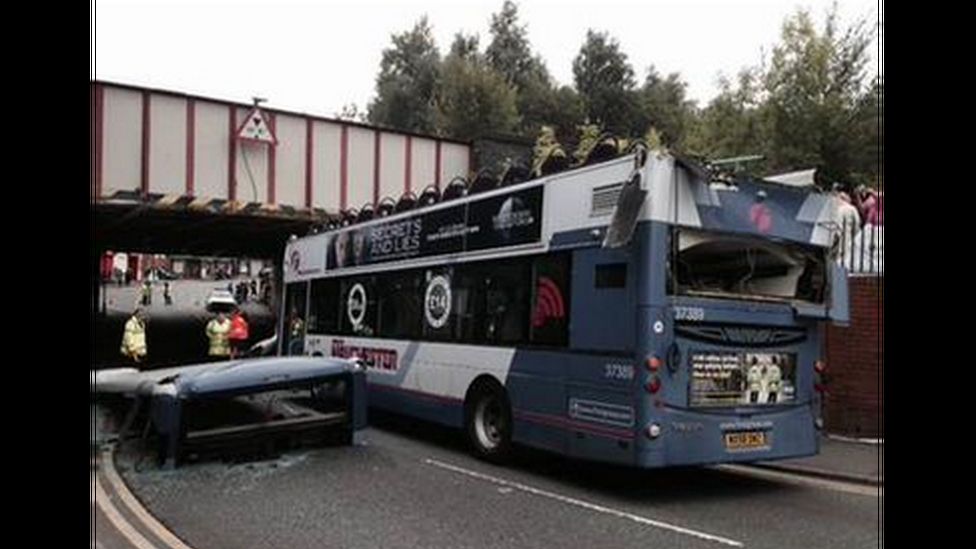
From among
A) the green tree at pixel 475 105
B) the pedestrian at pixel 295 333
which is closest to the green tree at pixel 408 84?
the green tree at pixel 475 105

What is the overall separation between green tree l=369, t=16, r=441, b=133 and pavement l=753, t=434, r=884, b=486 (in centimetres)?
4491

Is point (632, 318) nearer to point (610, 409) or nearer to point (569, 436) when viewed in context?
point (610, 409)

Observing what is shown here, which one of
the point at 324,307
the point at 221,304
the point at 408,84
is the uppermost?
the point at 408,84

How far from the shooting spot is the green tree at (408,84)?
59094 mm

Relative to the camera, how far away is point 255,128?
20.0 m

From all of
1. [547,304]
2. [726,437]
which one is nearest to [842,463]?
[726,437]

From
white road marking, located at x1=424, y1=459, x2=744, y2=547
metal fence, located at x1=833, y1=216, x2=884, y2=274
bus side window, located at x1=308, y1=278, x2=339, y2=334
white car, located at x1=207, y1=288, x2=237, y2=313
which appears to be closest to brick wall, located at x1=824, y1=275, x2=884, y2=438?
metal fence, located at x1=833, y1=216, x2=884, y2=274

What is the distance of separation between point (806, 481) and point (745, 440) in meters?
1.62

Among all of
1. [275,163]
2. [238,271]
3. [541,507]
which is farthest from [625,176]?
[238,271]

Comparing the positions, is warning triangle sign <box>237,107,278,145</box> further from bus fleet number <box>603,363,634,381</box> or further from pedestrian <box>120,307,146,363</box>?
bus fleet number <box>603,363,634,381</box>

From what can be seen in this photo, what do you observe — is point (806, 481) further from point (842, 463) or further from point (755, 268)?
point (755, 268)

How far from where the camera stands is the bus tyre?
1005 centimetres

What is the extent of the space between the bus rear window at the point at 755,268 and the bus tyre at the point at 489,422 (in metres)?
2.49
